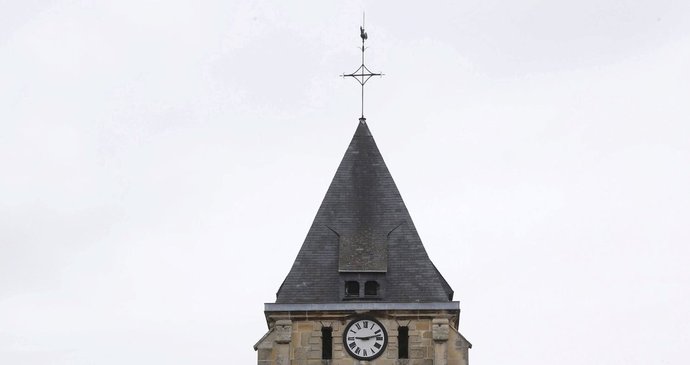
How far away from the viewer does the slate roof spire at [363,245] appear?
4725 centimetres

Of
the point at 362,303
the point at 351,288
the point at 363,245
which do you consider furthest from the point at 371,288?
the point at 363,245

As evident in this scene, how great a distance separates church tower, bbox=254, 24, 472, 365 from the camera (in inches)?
1831

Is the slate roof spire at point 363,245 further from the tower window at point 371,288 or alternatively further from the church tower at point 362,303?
the tower window at point 371,288

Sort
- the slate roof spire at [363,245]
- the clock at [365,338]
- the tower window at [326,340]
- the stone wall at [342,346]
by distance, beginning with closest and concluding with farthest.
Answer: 1. the stone wall at [342,346]
2. the clock at [365,338]
3. the tower window at [326,340]
4. the slate roof spire at [363,245]

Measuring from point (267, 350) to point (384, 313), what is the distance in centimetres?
347

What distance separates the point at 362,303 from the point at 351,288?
0.69 m

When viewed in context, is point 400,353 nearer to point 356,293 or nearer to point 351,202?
point 356,293

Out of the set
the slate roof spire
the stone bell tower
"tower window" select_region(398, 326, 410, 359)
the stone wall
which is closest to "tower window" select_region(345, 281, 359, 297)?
the stone bell tower

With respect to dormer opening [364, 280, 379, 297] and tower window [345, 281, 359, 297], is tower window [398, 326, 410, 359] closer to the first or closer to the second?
dormer opening [364, 280, 379, 297]

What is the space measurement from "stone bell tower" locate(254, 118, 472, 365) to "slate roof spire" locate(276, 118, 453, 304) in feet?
Result: 0.09

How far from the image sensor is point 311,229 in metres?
49.0

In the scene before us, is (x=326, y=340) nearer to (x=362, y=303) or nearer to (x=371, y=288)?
(x=362, y=303)

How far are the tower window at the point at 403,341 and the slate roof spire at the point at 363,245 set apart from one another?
83 centimetres

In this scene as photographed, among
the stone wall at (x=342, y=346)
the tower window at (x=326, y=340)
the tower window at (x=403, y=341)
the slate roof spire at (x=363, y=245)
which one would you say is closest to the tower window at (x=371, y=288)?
the slate roof spire at (x=363, y=245)
